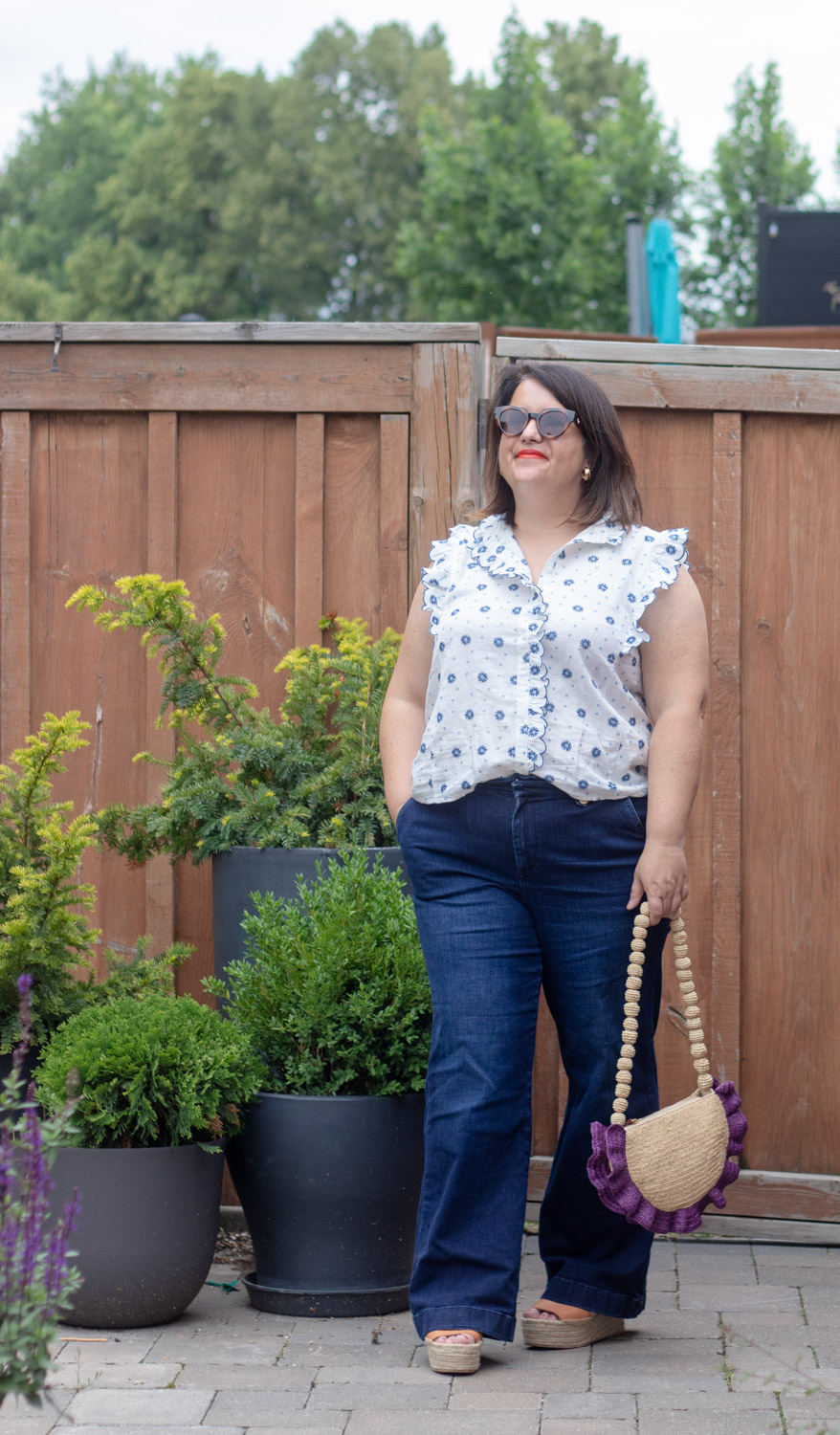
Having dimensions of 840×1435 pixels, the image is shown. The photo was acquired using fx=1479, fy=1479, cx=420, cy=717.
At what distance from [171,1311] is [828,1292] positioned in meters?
1.44

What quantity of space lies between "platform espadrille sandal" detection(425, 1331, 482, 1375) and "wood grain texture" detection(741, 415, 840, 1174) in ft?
4.48

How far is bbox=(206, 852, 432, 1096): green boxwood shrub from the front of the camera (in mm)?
3027

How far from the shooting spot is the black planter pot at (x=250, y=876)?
3.31m

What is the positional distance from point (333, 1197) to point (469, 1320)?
434 mm

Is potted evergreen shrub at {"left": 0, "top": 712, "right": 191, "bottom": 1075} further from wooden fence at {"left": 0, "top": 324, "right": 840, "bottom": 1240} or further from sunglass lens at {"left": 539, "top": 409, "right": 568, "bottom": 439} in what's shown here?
Answer: sunglass lens at {"left": 539, "top": 409, "right": 568, "bottom": 439}

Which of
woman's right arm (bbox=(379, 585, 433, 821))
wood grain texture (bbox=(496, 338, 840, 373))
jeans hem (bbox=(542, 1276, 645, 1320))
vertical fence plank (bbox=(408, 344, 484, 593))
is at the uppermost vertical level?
wood grain texture (bbox=(496, 338, 840, 373))

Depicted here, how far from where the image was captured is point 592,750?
2713 mm

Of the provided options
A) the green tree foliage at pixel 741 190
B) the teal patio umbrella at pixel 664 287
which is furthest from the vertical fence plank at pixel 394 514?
the green tree foliage at pixel 741 190

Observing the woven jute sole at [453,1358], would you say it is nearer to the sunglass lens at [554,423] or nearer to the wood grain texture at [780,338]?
the sunglass lens at [554,423]

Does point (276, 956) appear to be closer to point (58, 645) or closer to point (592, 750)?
point (592, 750)

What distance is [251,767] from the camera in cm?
347

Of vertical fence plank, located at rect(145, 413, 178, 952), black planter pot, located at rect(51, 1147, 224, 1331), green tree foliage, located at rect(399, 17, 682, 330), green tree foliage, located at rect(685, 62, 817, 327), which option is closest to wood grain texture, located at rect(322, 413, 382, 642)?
vertical fence plank, located at rect(145, 413, 178, 952)

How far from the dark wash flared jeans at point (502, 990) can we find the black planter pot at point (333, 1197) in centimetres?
25

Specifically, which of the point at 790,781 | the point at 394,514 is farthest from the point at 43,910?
the point at 790,781
